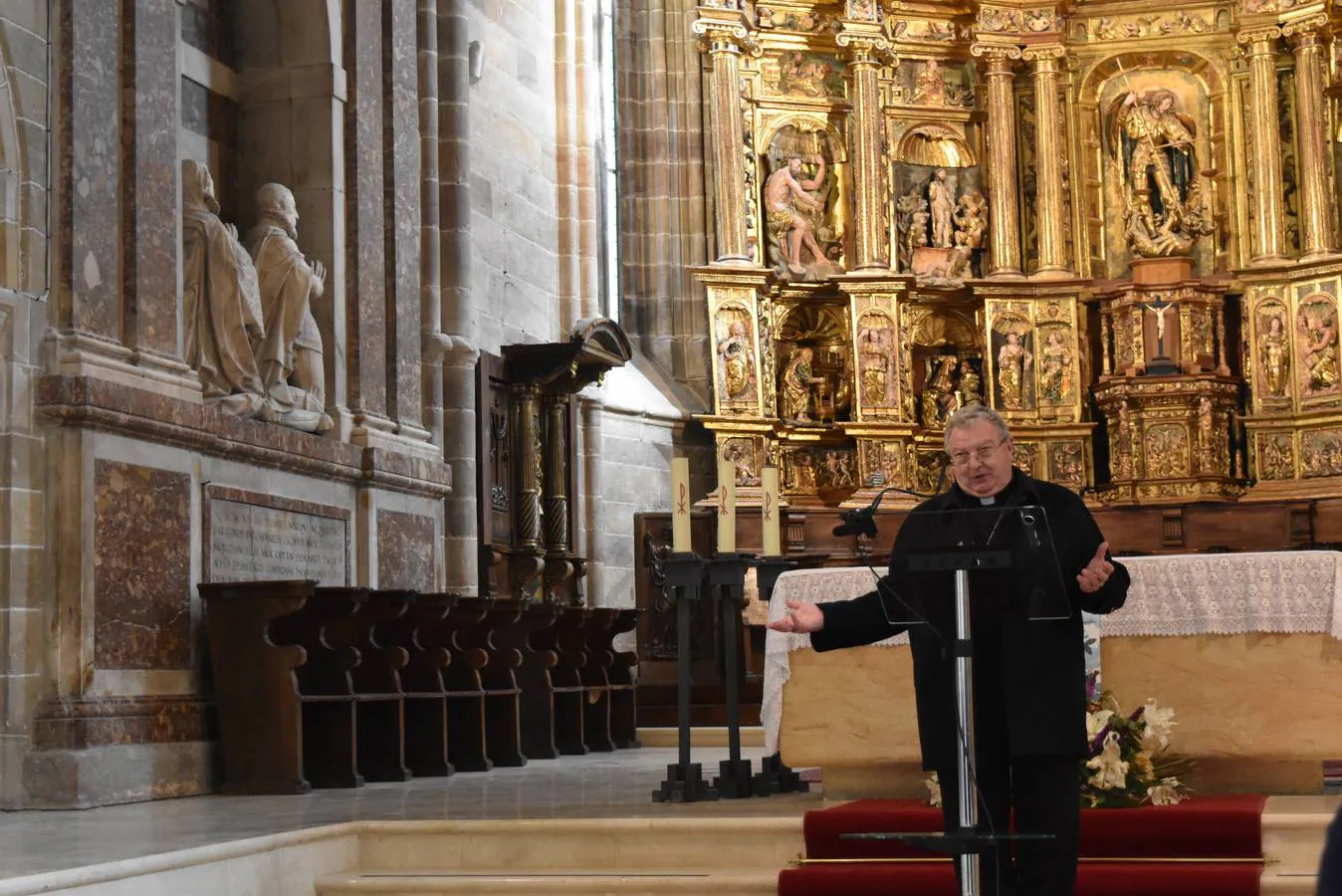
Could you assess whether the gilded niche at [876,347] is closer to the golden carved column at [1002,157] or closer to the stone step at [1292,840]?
the golden carved column at [1002,157]

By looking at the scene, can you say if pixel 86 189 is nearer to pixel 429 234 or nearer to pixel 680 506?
pixel 680 506

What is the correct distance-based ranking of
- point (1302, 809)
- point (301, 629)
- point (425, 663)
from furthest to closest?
point (425, 663), point (301, 629), point (1302, 809)

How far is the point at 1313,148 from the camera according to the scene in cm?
1703

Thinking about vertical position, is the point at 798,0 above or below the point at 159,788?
above

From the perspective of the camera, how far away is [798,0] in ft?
58.2

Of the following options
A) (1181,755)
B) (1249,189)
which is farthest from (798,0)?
(1181,755)

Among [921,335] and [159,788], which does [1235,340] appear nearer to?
[921,335]

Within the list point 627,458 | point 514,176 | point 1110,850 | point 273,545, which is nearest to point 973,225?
point 627,458

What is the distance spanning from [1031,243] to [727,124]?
10.2ft

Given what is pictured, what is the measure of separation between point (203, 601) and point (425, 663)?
4.36 ft

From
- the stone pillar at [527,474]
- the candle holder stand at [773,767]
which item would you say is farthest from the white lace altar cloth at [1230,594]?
the stone pillar at [527,474]

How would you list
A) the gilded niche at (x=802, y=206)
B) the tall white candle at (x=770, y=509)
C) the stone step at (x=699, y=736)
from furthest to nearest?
1. the gilded niche at (x=802, y=206)
2. the stone step at (x=699, y=736)
3. the tall white candle at (x=770, y=509)

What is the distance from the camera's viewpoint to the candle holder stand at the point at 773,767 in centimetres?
847

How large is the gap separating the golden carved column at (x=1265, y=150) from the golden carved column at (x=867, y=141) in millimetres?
3235
